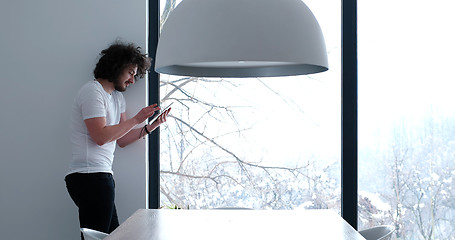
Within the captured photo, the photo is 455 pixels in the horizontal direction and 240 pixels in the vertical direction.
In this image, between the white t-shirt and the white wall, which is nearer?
the white t-shirt

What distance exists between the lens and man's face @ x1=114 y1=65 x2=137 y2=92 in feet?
14.3

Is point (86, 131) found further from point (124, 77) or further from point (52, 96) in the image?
point (52, 96)

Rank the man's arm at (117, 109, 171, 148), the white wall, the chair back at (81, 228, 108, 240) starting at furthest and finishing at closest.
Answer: the white wall
the man's arm at (117, 109, 171, 148)
the chair back at (81, 228, 108, 240)

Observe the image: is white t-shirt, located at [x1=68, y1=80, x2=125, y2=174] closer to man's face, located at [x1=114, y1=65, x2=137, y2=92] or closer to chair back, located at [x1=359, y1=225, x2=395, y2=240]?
man's face, located at [x1=114, y1=65, x2=137, y2=92]

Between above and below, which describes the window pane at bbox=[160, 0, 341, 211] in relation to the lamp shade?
below

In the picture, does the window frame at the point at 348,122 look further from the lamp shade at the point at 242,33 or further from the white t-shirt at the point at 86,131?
the lamp shade at the point at 242,33

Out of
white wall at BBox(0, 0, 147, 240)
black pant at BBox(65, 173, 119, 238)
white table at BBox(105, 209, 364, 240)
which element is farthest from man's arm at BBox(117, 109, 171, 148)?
white table at BBox(105, 209, 364, 240)

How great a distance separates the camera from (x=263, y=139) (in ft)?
15.8

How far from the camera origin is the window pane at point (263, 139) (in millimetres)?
4812

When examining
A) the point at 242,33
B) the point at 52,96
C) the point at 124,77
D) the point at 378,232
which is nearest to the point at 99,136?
the point at 124,77

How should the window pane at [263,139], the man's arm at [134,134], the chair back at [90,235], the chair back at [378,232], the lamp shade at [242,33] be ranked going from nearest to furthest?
1. the lamp shade at [242,33]
2. the chair back at [90,235]
3. the chair back at [378,232]
4. the man's arm at [134,134]
5. the window pane at [263,139]

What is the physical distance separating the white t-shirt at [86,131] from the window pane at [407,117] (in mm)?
2092

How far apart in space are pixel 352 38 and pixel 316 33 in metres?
2.50

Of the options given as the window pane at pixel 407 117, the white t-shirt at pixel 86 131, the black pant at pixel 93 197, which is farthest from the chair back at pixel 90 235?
the window pane at pixel 407 117
